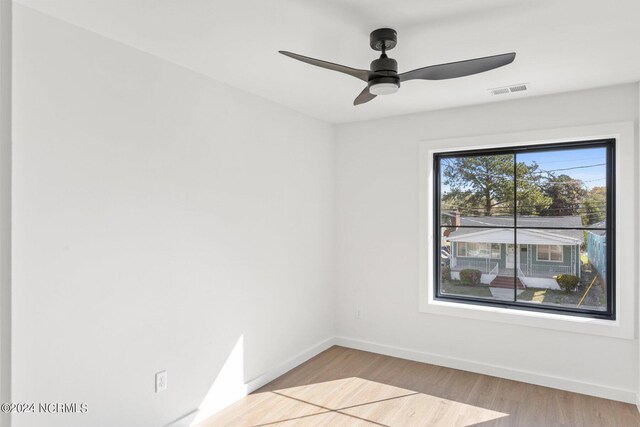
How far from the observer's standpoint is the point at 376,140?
409 centimetres

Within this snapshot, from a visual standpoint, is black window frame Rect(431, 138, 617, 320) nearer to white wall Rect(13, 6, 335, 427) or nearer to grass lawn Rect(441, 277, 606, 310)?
grass lawn Rect(441, 277, 606, 310)

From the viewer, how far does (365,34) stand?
2141 mm

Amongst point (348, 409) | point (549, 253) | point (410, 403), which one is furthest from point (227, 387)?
point (549, 253)

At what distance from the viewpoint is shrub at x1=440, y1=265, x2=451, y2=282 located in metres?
3.92

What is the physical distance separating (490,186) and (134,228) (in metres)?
3.16

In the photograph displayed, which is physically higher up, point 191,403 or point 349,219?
point 349,219

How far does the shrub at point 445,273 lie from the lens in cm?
392

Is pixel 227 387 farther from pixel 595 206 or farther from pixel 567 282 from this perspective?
pixel 595 206

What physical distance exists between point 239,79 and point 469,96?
1939mm

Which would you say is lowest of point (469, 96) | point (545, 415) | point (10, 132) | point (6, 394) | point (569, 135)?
point (545, 415)

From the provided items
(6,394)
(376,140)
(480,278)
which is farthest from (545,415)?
Answer: (6,394)

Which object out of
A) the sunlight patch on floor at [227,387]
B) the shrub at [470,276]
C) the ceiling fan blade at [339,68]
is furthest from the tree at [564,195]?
the sunlight patch on floor at [227,387]

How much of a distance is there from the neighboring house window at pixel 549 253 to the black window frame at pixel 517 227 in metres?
0.19

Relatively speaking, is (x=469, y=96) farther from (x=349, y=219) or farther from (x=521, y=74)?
(x=349, y=219)
